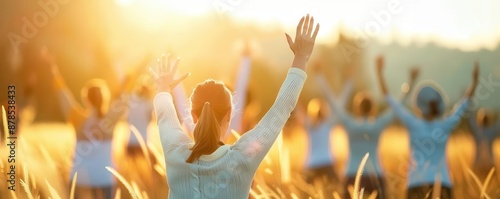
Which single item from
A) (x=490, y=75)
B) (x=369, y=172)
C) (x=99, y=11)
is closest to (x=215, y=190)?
(x=369, y=172)

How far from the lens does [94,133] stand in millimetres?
4000

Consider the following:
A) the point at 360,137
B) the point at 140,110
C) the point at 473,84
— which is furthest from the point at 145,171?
the point at 473,84

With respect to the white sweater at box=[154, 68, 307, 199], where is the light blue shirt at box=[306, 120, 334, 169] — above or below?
below

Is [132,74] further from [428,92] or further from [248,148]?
[248,148]

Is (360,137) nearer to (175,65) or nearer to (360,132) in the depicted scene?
(360,132)

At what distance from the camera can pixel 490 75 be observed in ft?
20.0

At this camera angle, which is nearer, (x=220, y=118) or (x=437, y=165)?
(x=220, y=118)

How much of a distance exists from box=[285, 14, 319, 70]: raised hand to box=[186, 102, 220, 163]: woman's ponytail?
0.24 metres

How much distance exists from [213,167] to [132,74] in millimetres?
2413

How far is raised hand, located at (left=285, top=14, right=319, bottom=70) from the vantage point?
1.83 metres

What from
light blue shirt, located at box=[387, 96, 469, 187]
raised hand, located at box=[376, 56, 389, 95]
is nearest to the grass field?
light blue shirt, located at box=[387, 96, 469, 187]

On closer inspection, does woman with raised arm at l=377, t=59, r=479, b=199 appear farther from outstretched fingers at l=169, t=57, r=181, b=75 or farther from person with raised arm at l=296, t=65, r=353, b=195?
outstretched fingers at l=169, t=57, r=181, b=75

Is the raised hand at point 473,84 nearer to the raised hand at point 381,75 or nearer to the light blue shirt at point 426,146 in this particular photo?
the light blue shirt at point 426,146

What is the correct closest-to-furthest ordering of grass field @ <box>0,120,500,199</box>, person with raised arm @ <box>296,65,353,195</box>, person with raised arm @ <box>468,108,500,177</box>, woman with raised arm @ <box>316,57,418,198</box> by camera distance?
grass field @ <box>0,120,500,199</box> → woman with raised arm @ <box>316,57,418,198</box> → person with raised arm @ <box>296,65,353,195</box> → person with raised arm @ <box>468,108,500,177</box>
